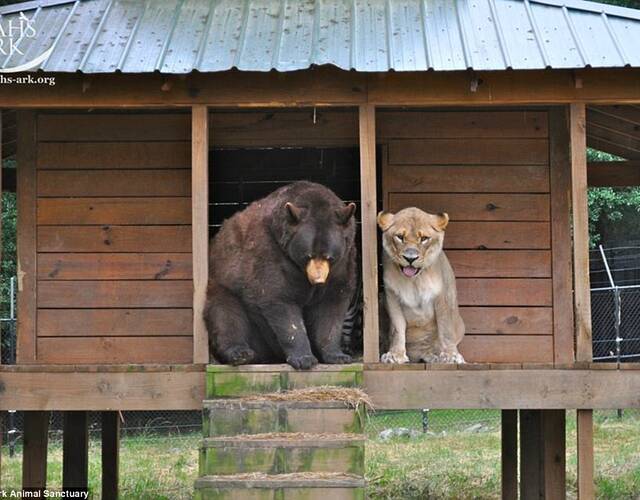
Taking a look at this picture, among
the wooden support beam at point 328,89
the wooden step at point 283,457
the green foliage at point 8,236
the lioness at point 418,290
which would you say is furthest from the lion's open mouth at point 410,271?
the green foliage at point 8,236

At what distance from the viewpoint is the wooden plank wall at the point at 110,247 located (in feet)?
28.1

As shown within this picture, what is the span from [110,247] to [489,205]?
3.08m

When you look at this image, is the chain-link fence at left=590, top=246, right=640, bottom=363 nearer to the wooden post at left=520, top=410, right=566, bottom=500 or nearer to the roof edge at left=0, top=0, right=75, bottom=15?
the wooden post at left=520, top=410, right=566, bottom=500

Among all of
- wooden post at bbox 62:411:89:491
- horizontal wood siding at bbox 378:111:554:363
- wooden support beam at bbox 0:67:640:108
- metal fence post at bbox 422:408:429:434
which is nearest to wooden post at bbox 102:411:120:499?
wooden post at bbox 62:411:89:491

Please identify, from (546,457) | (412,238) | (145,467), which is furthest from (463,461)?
(412,238)

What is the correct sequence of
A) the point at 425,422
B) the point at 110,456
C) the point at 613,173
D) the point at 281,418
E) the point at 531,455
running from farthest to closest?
the point at 425,422
the point at 110,456
the point at 531,455
the point at 613,173
the point at 281,418

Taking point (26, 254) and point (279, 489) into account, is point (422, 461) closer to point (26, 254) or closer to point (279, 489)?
point (26, 254)

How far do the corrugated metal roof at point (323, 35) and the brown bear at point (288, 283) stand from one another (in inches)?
41.3

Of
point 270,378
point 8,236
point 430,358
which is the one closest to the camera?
point 270,378

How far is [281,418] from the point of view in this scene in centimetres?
682

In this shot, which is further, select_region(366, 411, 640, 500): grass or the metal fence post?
the metal fence post

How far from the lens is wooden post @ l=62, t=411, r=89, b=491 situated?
10.9m

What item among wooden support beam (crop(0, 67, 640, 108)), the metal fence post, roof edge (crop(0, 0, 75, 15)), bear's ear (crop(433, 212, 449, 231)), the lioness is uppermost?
roof edge (crop(0, 0, 75, 15))

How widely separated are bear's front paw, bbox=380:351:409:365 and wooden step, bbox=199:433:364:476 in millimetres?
1246
